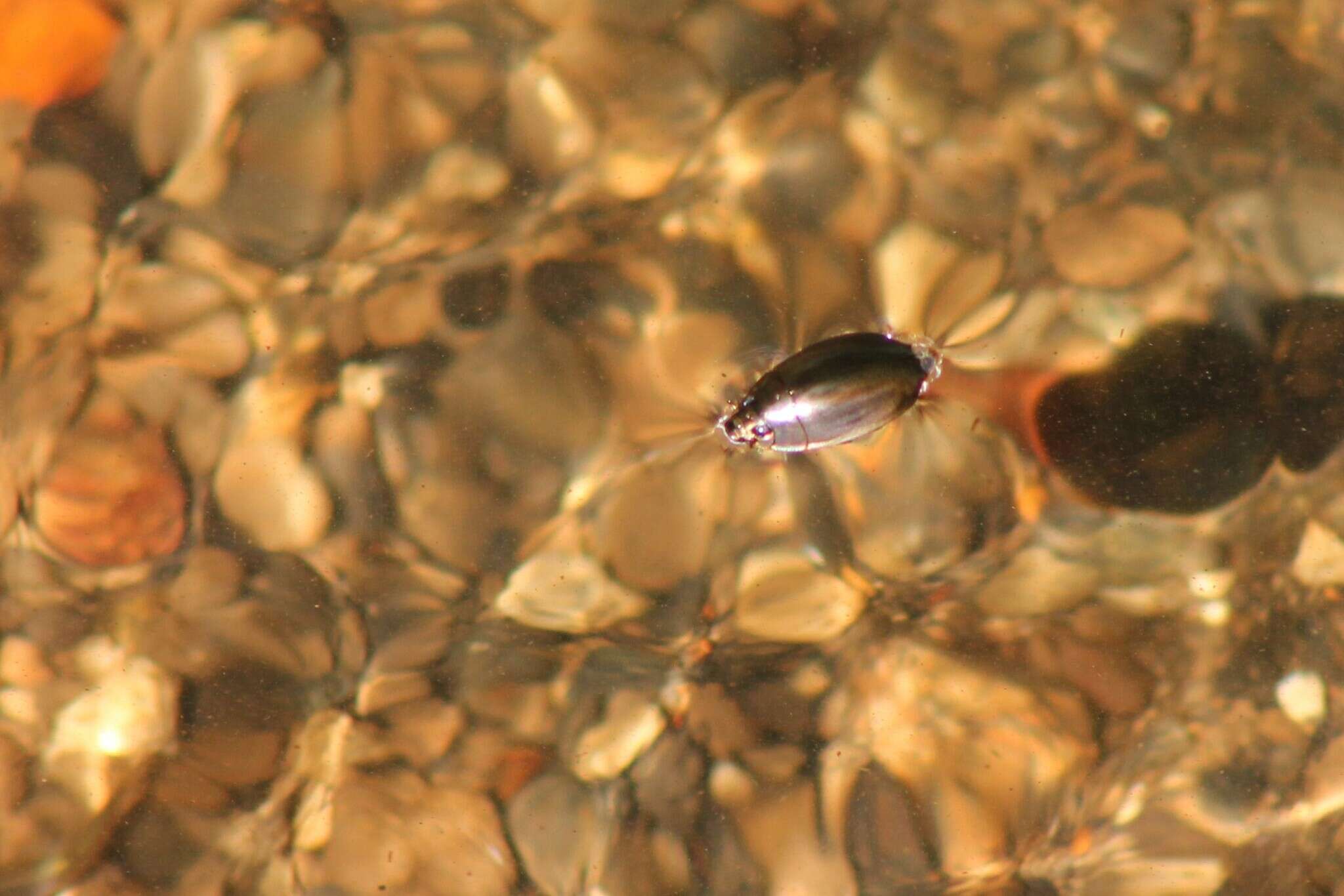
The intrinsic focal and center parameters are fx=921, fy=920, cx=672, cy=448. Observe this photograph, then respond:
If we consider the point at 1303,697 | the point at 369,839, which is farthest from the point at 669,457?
the point at 1303,697

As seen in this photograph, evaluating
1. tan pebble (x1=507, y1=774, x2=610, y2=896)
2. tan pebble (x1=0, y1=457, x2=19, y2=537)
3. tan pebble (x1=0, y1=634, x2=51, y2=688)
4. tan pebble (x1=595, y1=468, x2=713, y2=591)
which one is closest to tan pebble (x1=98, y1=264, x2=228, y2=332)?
tan pebble (x1=0, y1=457, x2=19, y2=537)

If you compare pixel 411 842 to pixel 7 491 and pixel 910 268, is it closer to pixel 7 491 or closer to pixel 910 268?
pixel 7 491

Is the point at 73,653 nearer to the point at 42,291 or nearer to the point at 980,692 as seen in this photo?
the point at 42,291

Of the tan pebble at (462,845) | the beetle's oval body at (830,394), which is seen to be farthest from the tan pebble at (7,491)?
the beetle's oval body at (830,394)

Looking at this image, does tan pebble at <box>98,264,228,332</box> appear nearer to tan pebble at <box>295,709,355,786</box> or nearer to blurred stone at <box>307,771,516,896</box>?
tan pebble at <box>295,709,355,786</box>

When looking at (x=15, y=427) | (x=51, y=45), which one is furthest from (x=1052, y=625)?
(x=51, y=45)
